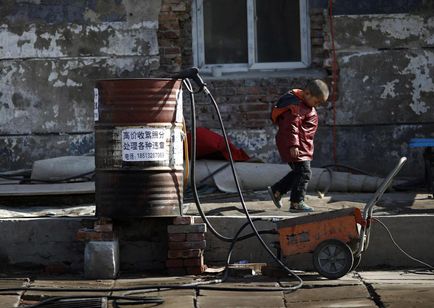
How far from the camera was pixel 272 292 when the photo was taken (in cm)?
750

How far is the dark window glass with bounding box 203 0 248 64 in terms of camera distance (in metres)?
11.5

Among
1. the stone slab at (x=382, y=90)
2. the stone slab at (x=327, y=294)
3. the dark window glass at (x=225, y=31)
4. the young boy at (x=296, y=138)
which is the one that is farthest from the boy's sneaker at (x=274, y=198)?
the dark window glass at (x=225, y=31)

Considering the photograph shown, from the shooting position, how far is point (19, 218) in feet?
28.9

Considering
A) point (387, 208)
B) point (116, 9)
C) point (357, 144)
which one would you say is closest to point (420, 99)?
point (357, 144)

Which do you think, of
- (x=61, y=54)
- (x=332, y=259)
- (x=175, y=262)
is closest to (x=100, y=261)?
(x=175, y=262)

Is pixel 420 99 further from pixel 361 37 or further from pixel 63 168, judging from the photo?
pixel 63 168

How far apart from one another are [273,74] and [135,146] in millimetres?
3424

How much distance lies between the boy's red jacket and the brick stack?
1264 mm

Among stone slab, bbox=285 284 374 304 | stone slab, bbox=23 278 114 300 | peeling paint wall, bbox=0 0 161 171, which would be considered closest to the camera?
stone slab, bbox=285 284 374 304

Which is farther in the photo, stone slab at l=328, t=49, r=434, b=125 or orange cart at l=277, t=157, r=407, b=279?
stone slab at l=328, t=49, r=434, b=125

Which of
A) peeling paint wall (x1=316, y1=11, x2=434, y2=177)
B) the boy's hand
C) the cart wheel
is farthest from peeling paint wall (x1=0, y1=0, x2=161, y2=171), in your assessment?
the cart wheel

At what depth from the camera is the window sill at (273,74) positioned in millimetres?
11266

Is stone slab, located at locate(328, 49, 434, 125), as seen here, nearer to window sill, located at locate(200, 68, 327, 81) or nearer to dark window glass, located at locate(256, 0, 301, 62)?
window sill, located at locate(200, 68, 327, 81)

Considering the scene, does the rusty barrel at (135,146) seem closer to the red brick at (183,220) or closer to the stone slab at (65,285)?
the red brick at (183,220)
